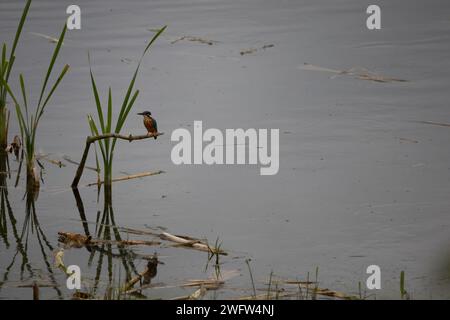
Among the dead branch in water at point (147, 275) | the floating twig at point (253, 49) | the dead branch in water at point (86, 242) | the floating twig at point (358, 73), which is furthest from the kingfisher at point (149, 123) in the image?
the floating twig at point (253, 49)

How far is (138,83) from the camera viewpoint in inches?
352

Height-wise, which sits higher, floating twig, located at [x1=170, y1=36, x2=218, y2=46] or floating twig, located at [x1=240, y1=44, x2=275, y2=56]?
floating twig, located at [x1=170, y1=36, x2=218, y2=46]

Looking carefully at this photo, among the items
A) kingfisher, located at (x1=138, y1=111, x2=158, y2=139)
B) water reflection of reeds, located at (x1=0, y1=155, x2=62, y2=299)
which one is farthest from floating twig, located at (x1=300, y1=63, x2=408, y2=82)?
water reflection of reeds, located at (x1=0, y1=155, x2=62, y2=299)

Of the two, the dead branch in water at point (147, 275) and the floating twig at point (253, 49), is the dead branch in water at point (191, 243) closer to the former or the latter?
the dead branch in water at point (147, 275)

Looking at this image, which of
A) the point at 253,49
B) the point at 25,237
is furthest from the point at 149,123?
the point at 253,49

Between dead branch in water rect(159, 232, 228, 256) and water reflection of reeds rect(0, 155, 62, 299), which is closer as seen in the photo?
water reflection of reeds rect(0, 155, 62, 299)

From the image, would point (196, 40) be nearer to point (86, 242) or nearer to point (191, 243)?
point (86, 242)

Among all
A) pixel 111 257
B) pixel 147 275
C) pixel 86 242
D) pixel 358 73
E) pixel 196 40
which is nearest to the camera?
pixel 147 275

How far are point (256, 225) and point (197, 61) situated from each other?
3.88m

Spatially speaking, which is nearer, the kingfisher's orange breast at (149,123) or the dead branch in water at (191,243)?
the dead branch in water at (191,243)

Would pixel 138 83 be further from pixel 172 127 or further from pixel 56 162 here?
pixel 56 162

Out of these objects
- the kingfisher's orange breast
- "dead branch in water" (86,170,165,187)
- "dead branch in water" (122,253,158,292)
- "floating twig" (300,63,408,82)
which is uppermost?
"floating twig" (300,63,408,82)

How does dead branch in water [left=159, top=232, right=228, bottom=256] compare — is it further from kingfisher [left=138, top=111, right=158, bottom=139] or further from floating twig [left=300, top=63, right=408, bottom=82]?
floating twig [left=300, top=63, right=408, bottom=82]
